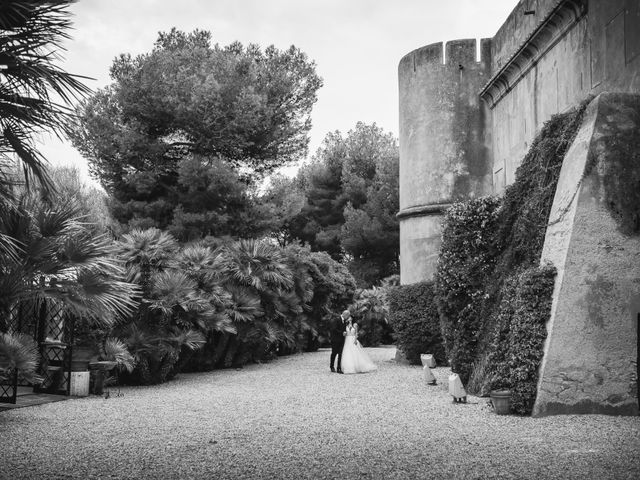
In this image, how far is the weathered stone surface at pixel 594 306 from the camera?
24.0 feet

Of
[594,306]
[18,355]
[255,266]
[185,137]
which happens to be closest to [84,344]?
[18,355]

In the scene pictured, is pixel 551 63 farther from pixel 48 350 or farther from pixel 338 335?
pixel 48 350

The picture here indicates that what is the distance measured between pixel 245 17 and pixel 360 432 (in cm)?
774

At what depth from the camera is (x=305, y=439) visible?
630 centimetres

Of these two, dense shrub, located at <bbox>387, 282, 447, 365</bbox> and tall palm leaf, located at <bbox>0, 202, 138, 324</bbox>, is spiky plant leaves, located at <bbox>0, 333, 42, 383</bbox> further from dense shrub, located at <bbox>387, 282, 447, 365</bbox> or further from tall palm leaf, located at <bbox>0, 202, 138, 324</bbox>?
dense shrub, located at <bbox>387, 282, 447, 365</bbox>

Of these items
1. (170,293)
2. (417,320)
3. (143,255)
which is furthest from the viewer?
(417,320)

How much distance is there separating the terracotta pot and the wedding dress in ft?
21.2

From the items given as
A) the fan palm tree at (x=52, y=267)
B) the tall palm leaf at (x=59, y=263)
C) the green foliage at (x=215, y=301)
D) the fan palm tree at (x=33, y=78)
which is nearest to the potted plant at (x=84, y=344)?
the green foliage at (x=215, y=301)

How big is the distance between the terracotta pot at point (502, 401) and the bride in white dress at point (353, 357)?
6.48 metres

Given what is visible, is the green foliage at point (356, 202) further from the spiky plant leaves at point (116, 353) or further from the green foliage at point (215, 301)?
the spiky plant leaves at point (116, 353)

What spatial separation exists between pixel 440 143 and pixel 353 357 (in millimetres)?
5517

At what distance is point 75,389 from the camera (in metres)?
9.80

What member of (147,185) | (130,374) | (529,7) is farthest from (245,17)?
(147,185)

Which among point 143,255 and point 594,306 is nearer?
point 594,306
